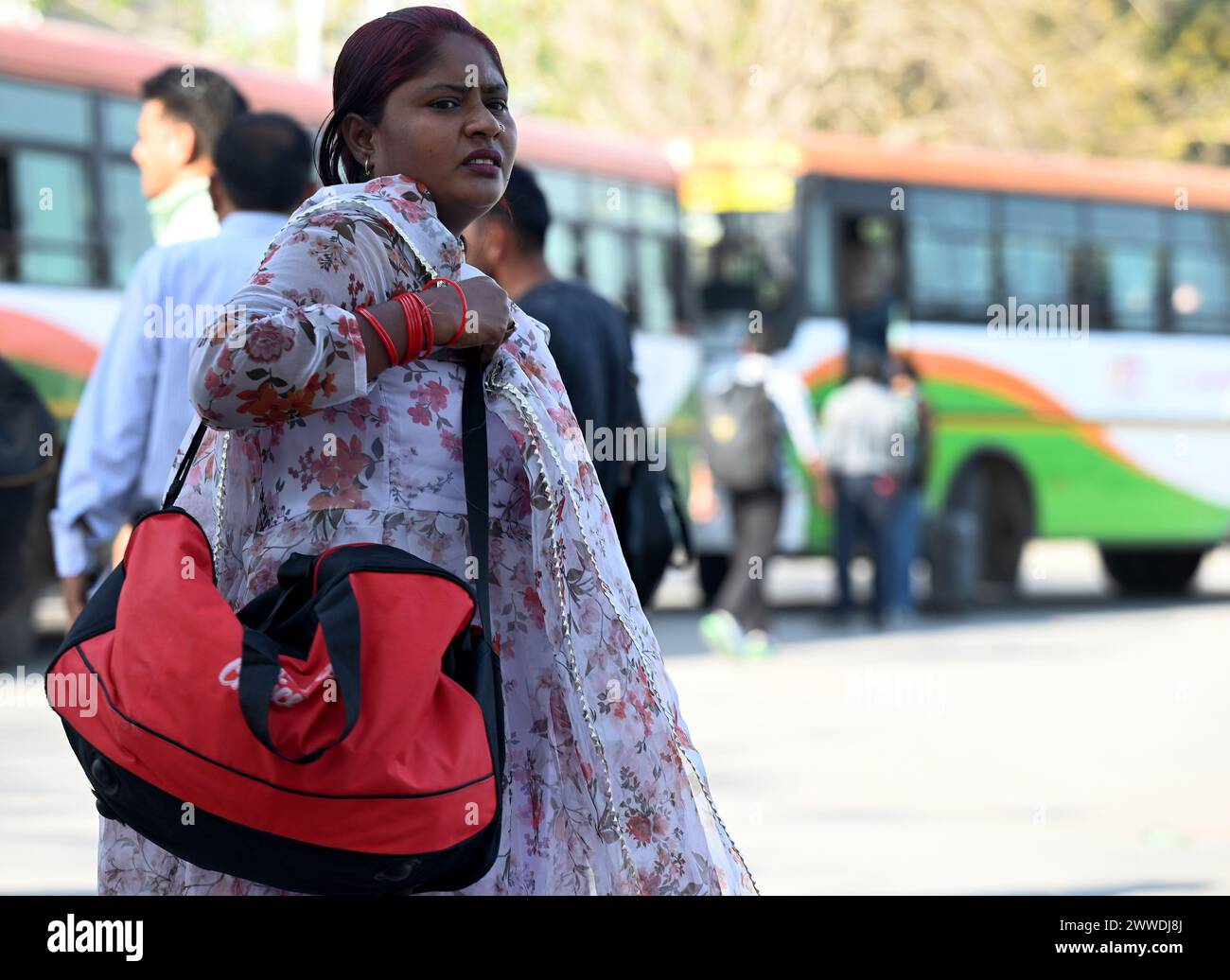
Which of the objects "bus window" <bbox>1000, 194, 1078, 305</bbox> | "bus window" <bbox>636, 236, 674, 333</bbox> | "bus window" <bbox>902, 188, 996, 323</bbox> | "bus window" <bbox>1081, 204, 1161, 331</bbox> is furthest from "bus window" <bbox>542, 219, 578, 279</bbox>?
"bus window" <bbox>1081, 204, 1161, 331</bbox>

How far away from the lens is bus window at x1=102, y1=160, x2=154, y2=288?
11.3 m

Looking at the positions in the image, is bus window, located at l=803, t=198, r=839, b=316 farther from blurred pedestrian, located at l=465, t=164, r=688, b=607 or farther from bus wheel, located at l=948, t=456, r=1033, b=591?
blurred pedestrian, located at l=465, t=164, r=688, b=607

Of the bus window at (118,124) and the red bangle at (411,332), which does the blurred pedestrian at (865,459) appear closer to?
the bus window at (118,124)

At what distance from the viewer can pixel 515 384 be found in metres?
2.61

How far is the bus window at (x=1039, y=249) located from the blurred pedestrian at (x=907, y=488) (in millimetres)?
3128

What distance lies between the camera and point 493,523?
2.65 m

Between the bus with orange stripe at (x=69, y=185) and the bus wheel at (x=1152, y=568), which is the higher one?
the bus with orange stripe at (x=69, y=185)

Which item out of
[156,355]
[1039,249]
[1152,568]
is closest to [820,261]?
[1039,249]

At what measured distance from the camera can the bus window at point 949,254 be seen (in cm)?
1617

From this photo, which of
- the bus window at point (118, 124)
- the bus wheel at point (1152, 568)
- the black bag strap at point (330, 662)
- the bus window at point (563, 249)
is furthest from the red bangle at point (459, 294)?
the bus wheel at point (1152, 568)

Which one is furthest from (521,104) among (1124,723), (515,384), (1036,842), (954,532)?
(515,384)

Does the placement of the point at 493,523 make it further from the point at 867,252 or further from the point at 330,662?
the point at 867,252

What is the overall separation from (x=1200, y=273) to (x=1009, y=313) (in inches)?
92.3

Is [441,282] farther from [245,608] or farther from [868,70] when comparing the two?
[868,70]
